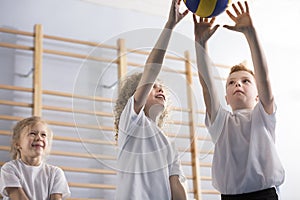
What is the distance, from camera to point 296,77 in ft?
12.1

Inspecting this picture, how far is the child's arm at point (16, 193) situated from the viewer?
2.00 meters

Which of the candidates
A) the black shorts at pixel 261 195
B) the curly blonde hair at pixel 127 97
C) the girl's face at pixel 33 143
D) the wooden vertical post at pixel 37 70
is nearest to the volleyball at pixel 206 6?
the curly blonde hair at pixel 127 97

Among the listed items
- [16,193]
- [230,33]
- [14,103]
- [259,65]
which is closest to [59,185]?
[16,193]

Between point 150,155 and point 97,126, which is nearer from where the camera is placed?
point 150,155

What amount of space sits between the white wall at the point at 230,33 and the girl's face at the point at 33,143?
0.65m

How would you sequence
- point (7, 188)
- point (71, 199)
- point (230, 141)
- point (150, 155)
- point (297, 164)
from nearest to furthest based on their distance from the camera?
point (150, 155) → point (230, 141) → point (7, 188) → point (71, 199) → point (297, 164)

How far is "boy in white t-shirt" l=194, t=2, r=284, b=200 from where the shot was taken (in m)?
1.72

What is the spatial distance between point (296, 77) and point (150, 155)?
2.35 m

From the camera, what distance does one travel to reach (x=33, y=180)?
208 cm

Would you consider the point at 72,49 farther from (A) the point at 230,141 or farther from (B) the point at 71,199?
(A) the point at 230,141

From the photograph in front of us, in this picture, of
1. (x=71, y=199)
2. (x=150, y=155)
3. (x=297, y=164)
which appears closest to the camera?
(x=150, y=155)

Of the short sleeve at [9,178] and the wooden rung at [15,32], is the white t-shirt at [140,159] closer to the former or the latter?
the short sleeve at [9,178]

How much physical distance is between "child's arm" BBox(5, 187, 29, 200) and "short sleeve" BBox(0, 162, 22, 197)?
0.02 m

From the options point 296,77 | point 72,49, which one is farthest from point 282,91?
point 72,49
